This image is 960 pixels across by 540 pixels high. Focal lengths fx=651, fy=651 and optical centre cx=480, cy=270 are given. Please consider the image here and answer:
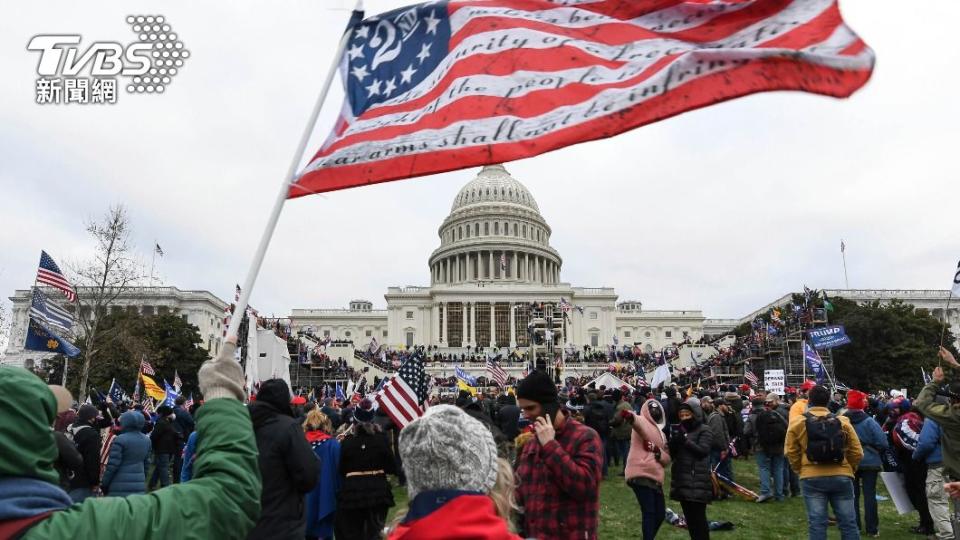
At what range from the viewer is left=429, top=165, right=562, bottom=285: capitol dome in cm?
9694

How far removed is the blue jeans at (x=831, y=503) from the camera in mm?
6910

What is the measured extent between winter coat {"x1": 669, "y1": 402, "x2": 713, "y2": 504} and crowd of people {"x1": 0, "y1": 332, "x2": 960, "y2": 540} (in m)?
0.02

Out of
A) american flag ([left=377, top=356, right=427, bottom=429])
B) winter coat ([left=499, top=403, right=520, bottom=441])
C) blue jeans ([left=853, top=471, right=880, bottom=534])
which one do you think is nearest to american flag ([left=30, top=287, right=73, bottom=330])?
american flag ([left=377, top=356, right=427, bottom=429])

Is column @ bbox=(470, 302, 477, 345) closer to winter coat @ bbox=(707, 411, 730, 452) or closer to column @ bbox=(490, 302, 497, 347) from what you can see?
column @ bbox=(490, 302, 497, 347)

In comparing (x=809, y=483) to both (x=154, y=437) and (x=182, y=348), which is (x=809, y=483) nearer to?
(x=154, y=437)

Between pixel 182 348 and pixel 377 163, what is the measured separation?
52.3 metres

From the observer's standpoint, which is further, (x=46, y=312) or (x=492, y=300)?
→ (x=492, y=300)

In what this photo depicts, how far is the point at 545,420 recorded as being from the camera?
4547mm

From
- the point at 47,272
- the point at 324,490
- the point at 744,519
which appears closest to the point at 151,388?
the point at 47,272

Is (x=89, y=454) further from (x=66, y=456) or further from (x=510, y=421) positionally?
(x=510, y=421)

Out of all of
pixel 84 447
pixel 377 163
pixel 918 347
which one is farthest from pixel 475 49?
pixel 918 347

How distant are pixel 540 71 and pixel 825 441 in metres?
5.20

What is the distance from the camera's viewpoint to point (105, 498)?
1.86 m

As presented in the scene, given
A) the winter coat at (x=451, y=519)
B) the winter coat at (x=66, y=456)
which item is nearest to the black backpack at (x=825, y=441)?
the winter coat at (x=451, y=519)
